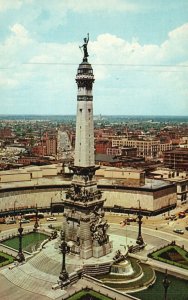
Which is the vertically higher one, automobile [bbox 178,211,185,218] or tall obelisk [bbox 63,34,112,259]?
tall obelisk [bbox 63,34,112,259]

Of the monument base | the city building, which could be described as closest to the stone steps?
the monument base

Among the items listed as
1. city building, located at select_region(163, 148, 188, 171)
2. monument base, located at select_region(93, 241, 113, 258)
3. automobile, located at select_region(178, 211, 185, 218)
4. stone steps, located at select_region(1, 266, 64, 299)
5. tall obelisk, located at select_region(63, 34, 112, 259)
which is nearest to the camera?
stone steps, located at select_region(1, 266, 64, 299)

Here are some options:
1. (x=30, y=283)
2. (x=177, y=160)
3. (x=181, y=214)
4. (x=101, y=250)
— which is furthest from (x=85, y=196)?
(x=177, y=160)

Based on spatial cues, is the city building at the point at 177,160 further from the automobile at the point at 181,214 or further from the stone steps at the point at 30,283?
the stone steps at the point at 30,283

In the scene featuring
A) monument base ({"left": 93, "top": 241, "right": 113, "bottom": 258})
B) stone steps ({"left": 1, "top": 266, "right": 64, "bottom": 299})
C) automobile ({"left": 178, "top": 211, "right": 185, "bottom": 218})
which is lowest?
stone steps ({"left": 1, "top": 266, "right": 64, "bottom": 299})

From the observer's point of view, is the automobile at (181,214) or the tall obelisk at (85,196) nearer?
the tall obelisk at (85,196)

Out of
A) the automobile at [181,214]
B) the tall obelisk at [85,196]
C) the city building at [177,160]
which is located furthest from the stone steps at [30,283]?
the city building at [177,160]

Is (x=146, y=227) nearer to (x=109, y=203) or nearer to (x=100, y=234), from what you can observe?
(x=109, y=203)

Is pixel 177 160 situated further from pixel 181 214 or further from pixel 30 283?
pixel 30 283

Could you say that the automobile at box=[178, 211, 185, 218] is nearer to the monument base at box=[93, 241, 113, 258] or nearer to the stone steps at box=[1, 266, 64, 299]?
the monument base at box=[93, 241, 113, 258]
